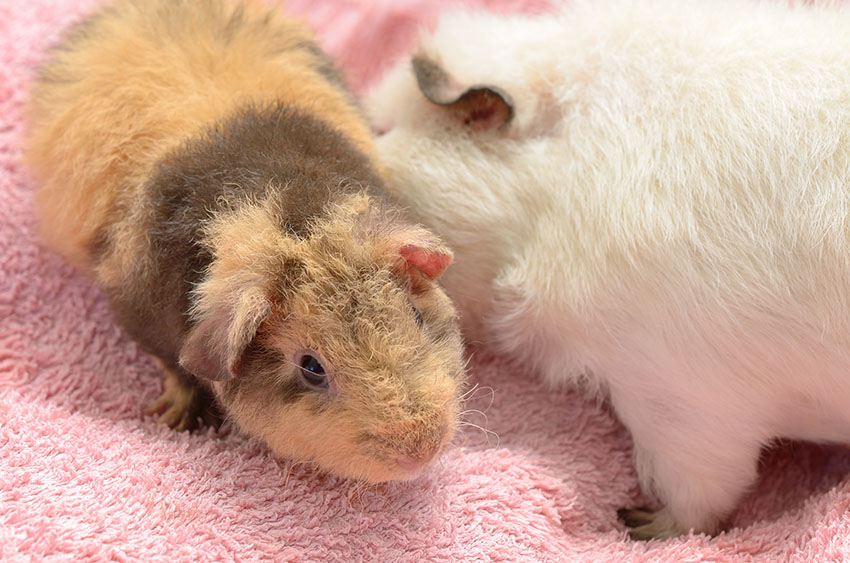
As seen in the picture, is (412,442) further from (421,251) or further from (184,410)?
(184,410)

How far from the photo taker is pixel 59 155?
73.7 inches

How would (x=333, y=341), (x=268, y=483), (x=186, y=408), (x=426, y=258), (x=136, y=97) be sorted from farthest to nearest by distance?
(x=186, y=408) < (x=136, y=97) < (x=268, y=483) < (x=426, y=258) < (x=333, y=341)

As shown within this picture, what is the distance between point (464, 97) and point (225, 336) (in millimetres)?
939

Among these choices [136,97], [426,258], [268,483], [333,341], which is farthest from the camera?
[136,97]

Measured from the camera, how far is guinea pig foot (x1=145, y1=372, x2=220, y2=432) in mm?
1905

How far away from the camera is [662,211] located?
1.74 meters

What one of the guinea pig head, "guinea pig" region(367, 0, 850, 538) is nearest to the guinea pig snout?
the guinea pig head

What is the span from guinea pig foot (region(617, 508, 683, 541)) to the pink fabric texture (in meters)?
0.04

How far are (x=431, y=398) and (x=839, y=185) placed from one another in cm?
96

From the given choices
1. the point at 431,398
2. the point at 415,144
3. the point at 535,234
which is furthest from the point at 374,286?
the point at 415,144

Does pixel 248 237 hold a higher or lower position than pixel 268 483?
higher

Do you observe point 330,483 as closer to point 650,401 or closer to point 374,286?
point 374,286

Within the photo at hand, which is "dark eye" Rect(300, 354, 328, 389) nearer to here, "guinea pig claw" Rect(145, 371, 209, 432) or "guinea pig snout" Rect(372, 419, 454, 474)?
"guinea pig snout" Rect(372, 419, 454, 474)

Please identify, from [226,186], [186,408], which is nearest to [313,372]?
[226,186]
